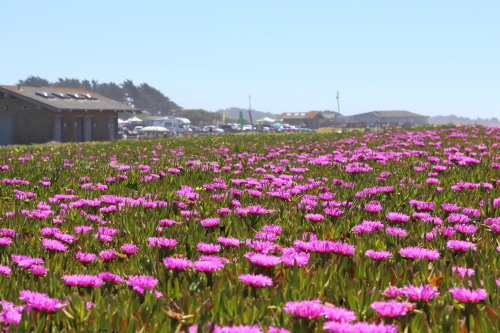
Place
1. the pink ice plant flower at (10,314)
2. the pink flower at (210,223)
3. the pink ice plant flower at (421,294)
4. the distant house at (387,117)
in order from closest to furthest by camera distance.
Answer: the pink ice plant flower at (10,314) < the pink ice plant flower at (421,294) < the pink flower at (210,223) < the distant house at (387,117)

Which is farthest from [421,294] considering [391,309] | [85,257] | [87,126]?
[87,126]

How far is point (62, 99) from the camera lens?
43.2 m

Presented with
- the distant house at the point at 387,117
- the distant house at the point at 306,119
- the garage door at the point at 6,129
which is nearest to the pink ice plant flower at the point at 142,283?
the garage door at the point at 6,129

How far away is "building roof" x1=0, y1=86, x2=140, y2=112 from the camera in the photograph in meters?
38.6

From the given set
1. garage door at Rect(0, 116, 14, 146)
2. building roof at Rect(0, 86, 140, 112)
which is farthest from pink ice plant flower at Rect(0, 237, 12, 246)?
garage door at Rect(0, 116, 14, 146)

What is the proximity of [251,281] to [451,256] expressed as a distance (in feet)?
4.26

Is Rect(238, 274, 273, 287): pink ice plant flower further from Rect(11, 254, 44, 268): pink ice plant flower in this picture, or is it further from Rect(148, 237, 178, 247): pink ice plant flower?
Rect(11, 254, 44, 268): pink ice plant flower

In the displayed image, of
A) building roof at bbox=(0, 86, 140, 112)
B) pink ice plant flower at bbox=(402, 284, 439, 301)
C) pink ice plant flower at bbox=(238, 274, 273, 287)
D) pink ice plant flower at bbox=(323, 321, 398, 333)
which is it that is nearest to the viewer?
pink ice plant flower at bbox=(323, 321, 398, 333)

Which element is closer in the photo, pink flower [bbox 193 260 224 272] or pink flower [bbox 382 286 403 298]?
pink flower [bbox 382 286 403 298]

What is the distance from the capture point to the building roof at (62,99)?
1518 inches

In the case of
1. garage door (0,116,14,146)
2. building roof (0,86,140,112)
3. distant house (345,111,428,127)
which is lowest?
garage door (0,116,14,146)

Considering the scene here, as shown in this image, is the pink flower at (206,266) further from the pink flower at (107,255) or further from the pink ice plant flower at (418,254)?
the pink ice plant flower at (418,254)

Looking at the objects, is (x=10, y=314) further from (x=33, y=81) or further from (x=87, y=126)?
(x=33, y=81)

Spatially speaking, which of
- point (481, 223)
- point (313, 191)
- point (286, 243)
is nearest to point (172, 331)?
point (286, 243)
